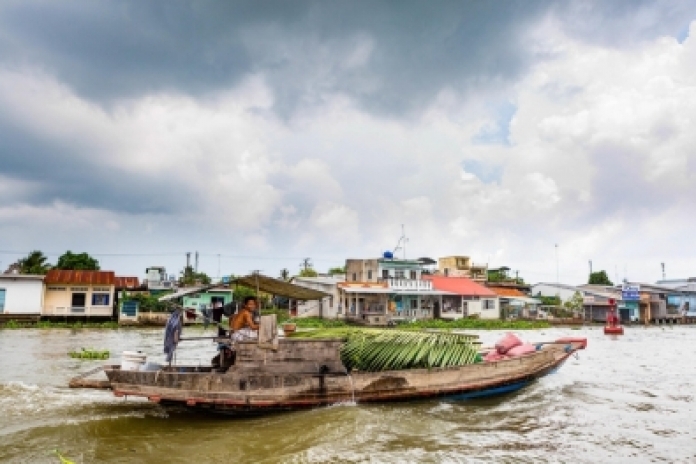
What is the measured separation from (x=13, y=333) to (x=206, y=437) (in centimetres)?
2422

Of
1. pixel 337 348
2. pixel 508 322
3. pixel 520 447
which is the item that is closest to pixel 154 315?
pixel 508 322

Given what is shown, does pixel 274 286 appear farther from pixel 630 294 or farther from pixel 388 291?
pixel 630 294

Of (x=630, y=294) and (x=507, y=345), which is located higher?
(x=630, y=294)

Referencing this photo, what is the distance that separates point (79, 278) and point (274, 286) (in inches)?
1156

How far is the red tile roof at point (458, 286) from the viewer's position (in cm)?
4203

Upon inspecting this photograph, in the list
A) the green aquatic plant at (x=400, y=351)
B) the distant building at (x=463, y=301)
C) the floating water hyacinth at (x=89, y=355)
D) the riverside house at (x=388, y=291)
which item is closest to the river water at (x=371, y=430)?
the green aquatic plant at (x=400, y=351)

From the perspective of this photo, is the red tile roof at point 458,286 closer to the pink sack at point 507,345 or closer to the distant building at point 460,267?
the distant building at point 460,267

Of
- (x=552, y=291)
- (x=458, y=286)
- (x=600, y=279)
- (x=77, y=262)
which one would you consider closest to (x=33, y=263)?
(x=77, y=262)

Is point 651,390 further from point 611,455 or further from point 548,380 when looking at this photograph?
point 611,455

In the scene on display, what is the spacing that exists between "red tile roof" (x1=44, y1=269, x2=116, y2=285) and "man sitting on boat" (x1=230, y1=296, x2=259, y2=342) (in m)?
28.5

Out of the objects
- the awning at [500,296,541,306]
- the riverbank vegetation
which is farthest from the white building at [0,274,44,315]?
the awning at [500,296,541,306]

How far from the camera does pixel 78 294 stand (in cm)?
3422

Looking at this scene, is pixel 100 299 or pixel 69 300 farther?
pixel 100 299

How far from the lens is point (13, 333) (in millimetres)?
26219
